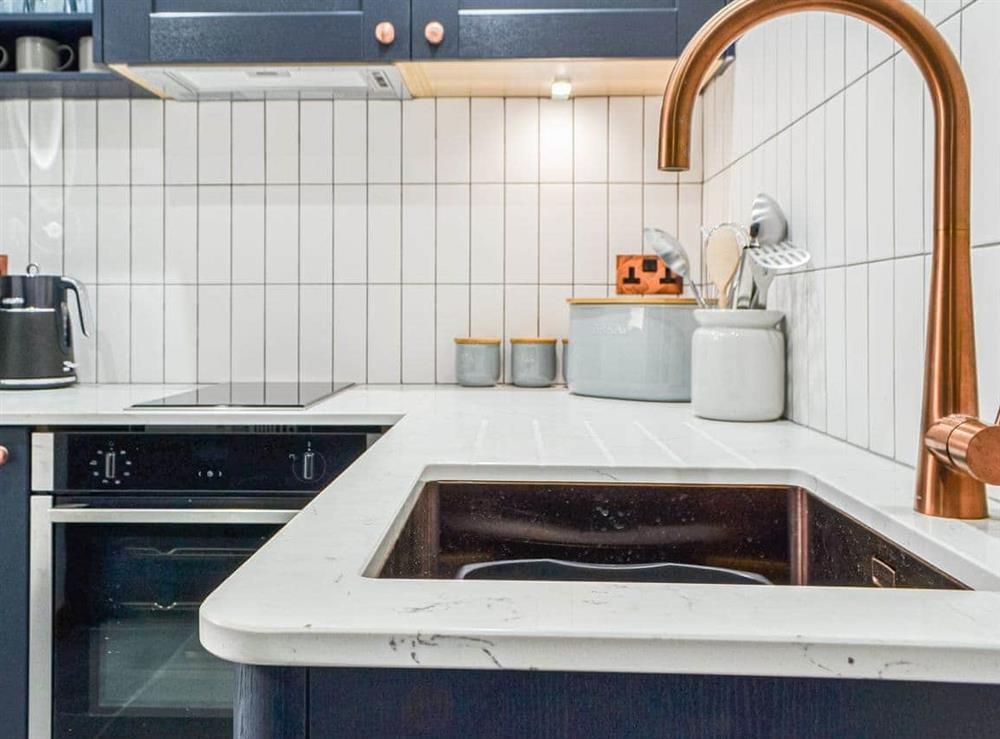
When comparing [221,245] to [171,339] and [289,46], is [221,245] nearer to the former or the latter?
[171,339]

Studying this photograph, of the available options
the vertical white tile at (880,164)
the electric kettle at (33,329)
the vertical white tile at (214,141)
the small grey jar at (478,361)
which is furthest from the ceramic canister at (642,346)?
the electric kettle at (33,329)

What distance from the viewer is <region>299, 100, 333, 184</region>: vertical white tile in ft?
6.48

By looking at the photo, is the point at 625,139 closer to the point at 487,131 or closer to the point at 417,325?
the point at 487,131

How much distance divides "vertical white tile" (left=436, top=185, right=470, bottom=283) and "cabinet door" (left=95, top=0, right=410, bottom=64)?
448 millimetres

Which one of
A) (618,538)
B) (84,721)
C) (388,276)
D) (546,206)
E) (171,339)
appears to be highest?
(546,206)

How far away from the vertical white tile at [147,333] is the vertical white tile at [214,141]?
1.02 feet

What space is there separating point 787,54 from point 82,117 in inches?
64.4

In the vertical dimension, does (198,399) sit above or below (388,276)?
below

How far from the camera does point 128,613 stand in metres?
1.39

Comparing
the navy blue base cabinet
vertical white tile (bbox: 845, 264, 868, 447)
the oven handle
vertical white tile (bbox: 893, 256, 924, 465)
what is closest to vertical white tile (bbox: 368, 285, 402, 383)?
the oven handle

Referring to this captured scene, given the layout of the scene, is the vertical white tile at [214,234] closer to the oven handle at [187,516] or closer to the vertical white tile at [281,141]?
the vertical white tile at [281,141]

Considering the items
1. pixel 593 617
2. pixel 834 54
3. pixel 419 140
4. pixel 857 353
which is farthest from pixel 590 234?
pixel 593 617

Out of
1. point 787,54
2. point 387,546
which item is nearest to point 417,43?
point 787,54

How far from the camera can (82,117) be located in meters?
1.98
